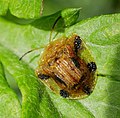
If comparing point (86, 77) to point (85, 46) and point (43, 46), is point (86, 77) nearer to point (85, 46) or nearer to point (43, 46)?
point (85, 46)

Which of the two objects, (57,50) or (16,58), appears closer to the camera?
(57,50)

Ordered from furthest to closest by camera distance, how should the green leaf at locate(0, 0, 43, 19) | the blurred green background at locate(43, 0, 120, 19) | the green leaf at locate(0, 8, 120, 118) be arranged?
the blurred green background at locate(43, 0, 120, 19) < the green leaf at locate(0, 0, 43, 19) < the green leaf at locate(0, 8, 120, 118)

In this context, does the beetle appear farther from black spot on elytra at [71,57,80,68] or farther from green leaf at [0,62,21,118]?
green leaf at [0,62,21,118]

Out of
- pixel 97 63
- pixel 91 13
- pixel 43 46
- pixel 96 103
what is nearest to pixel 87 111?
pixel 96 103

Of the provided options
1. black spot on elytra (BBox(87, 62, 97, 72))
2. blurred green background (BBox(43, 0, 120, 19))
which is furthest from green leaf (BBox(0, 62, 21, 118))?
blurred green background (BBox(43, 0, 120, 19))

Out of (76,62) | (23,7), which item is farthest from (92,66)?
(23,7)

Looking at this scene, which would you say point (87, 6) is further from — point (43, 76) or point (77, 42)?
point (43, 76)
